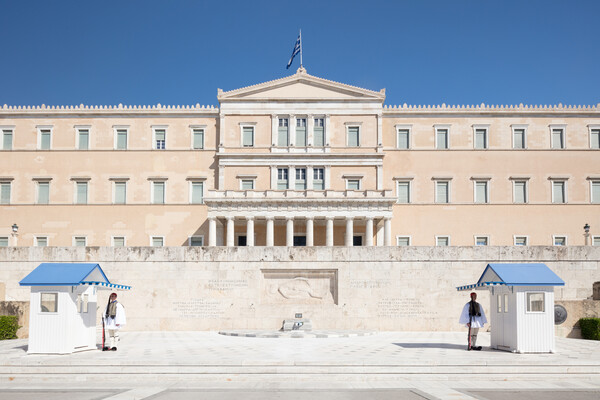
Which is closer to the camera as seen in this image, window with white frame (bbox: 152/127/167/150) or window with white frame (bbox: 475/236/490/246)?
window with white frame (bbox: 475/236/490/246)

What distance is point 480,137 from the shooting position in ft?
168

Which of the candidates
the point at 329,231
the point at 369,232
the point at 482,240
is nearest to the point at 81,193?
the point at 329,231

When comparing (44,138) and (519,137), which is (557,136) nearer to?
(519,137)

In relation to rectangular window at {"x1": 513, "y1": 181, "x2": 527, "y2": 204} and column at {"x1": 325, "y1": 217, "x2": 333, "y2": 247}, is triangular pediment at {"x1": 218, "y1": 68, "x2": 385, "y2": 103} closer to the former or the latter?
column at {"x1": 325, "y1": 217, "x2": 333, "y2": 247}

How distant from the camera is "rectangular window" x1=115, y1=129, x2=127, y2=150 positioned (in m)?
51.3

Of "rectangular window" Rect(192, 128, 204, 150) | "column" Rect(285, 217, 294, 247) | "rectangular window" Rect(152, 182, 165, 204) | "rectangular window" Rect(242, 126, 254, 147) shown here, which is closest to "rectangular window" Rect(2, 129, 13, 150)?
"rectangular window" Rect(152, 182, 165, 204)

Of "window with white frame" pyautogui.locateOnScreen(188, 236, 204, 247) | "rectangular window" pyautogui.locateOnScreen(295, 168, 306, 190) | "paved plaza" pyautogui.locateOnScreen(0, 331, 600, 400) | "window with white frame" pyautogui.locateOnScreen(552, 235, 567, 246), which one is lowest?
"paved plaza" pyautogui.locateOnScreen(0, 331, 600, 400)

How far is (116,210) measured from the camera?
164 feet

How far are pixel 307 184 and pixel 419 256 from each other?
25096 mm

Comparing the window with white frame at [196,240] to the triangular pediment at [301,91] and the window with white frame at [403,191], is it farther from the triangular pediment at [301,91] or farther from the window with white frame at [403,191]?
the window with white frame at [403,191]

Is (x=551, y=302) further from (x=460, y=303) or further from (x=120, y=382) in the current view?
(x=120, y=382)

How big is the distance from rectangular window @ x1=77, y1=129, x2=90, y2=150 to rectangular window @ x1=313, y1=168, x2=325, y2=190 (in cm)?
1790

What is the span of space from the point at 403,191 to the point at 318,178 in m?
6.60

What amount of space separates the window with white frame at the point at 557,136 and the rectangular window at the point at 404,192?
11921 mm
